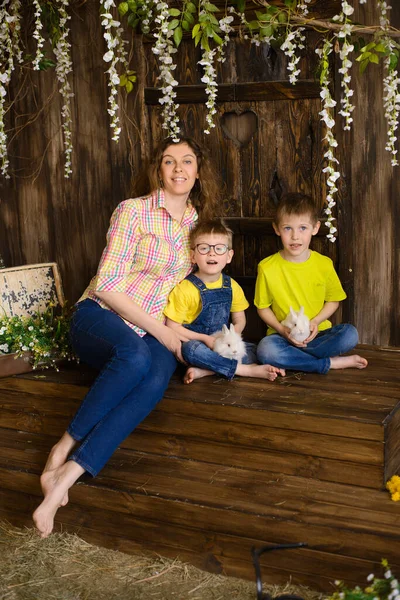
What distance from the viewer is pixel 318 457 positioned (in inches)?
109

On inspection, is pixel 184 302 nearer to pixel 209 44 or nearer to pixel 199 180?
pixel 199 180

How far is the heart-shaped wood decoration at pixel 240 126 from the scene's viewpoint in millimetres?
3796

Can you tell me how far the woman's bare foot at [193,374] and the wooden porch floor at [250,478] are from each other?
0.04 m

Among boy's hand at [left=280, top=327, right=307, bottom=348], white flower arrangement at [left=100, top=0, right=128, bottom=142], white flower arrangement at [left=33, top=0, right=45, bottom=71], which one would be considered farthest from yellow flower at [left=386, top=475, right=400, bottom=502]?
white flower arrangement at [left=33, top=0, right=45, bottom=71]

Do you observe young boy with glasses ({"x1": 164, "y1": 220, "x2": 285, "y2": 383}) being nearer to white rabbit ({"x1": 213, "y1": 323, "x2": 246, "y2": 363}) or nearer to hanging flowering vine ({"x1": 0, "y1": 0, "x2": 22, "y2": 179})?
white rabbit ({"x1": 213, "y1": 323, "x2": 246, "y2": 363})

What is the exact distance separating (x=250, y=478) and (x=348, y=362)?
77 centimetres

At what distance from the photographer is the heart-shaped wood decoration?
380 cm

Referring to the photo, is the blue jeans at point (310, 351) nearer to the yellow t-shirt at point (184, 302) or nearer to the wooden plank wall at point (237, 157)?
the yellow t-shirt at point (184, 302)

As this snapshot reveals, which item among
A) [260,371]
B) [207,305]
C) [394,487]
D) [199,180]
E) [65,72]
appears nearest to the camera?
[394,487]

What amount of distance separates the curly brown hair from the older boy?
1.14 feet

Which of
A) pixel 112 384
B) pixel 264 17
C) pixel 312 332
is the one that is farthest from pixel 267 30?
pixel 112 384

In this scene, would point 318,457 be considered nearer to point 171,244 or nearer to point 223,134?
point 171,244

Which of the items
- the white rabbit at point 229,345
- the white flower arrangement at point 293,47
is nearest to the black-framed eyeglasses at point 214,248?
Answer: the white rabbit at point 229,345

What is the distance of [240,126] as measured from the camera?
150 inches
